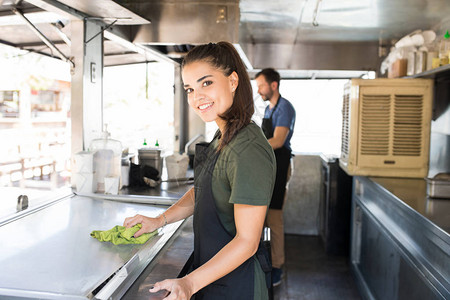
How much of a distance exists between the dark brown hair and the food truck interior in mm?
553

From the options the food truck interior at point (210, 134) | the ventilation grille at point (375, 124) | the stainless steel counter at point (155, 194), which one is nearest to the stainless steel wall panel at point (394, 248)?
the food truck interior at point (210, 134)

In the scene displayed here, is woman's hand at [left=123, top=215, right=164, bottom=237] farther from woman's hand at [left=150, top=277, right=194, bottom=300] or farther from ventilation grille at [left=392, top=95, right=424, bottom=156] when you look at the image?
ventilation grille at [left=392, top=95, right=424, bottom=156]

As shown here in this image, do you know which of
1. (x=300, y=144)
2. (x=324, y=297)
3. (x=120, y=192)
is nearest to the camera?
(x=120, y=192)

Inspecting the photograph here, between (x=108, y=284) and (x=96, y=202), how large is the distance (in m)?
1.17

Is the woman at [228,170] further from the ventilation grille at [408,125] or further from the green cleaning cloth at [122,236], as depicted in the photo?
the ventilation grille at [408,125]

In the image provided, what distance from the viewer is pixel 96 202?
229 centimetres

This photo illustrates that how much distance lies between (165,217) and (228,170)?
52 cm

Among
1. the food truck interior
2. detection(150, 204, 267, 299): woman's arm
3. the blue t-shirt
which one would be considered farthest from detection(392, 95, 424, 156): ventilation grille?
detection(150, 204, 267, 299): woman's arm

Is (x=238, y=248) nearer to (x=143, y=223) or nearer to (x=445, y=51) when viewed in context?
(x=143, y=223)

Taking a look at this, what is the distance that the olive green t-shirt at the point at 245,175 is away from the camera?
1129mm

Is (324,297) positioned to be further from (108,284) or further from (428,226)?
(108,284)

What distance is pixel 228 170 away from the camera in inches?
47.8

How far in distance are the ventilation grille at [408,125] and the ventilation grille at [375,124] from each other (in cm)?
7

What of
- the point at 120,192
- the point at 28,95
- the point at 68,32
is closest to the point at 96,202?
the point at 120,192
